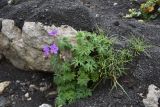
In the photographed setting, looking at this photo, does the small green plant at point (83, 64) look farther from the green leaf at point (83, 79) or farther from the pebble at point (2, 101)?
the pebble at point (2, 101)

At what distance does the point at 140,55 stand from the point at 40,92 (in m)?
1.13

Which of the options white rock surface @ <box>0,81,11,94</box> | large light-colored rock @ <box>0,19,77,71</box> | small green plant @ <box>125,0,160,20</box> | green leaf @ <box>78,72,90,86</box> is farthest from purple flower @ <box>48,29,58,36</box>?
small green plant @ <box>125,0,160,20</box>

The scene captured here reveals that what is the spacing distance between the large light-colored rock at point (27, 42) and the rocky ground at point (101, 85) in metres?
0.09

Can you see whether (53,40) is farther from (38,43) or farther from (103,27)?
(103,27)

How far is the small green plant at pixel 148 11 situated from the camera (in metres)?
5.01

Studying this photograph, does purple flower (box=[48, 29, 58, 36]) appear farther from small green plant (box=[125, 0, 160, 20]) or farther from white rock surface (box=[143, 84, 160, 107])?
small green plant (box=[125, 0, 160, 20])

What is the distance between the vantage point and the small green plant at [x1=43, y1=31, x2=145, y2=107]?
3.66 meters

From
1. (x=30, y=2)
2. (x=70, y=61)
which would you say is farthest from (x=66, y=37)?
(x=30, y=2)

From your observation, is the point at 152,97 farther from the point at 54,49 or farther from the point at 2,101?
the point at 2,101

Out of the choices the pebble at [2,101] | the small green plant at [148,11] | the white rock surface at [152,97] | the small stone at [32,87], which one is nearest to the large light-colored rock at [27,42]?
the small stone at [32,87]

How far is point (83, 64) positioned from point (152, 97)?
714 mm

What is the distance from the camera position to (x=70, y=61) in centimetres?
374

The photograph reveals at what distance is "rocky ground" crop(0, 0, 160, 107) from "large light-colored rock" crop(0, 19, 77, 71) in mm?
92

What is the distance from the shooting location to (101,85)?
148 inches
